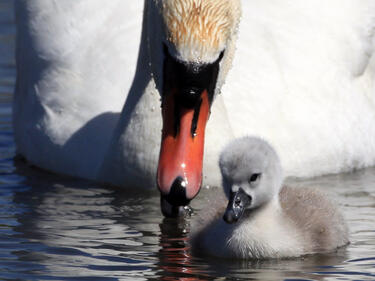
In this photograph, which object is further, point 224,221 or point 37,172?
point 37,172

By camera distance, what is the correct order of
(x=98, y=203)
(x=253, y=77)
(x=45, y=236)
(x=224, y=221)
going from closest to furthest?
(x=224, y=221)
(x=45, y=236)
(x=98, y=203)
(x=253, y=77)

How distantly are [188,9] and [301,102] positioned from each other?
225 centimetres

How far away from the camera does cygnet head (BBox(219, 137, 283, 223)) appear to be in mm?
9227

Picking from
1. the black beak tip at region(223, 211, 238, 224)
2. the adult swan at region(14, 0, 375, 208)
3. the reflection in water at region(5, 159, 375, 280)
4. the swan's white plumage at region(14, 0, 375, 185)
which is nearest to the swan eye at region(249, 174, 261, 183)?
the black beak tip at region(223, 211, 238, 224)

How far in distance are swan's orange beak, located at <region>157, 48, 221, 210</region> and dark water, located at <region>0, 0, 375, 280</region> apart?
0.43 m

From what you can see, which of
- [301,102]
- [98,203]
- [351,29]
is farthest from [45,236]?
[351,29]

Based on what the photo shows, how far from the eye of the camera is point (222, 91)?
1181 cm

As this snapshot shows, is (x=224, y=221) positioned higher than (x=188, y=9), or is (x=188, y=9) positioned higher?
(x=188, y=9)

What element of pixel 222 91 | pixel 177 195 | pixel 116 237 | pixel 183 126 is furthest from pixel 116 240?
pixel 222 91

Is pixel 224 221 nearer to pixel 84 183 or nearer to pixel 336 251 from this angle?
pixel 336 251

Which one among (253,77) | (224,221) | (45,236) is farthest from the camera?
(253,77)

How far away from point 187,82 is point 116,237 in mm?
1145

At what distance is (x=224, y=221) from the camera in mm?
9555

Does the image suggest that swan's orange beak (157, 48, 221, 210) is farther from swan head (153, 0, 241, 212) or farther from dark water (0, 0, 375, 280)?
dark water (0, 0, 375, 280)
